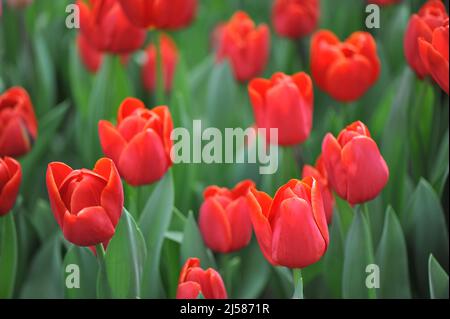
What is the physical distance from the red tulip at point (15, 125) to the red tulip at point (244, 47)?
1.14ft

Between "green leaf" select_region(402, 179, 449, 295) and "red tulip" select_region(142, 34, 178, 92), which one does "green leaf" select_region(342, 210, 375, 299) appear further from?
"red tulip" select_region(142, 34, 178, 92)

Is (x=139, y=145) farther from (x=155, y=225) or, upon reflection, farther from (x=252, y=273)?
(x=252, y=273)

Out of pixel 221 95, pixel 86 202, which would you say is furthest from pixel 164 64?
pixel 86 202

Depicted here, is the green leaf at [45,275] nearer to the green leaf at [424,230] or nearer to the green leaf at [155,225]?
the green leaf at [155,225]

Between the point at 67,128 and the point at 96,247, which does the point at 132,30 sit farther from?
the point at 96,247

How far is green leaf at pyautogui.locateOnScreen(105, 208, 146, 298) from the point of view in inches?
30.0

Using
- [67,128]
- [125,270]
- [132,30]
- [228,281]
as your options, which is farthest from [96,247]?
[67,128]

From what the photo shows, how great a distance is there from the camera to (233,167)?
39.3 inches

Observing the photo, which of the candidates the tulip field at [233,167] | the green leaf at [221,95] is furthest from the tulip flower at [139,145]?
the green leaf at [221,95]

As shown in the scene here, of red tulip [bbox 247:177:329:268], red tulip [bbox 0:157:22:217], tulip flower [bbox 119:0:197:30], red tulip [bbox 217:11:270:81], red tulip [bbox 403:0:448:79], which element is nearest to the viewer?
red tulip [bbox 247:177:329:268]

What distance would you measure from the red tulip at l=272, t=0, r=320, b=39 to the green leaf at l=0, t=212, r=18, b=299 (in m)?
0.52

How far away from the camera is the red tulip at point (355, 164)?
0.73 metres

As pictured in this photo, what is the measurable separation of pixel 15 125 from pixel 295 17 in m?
Answer: 0.45

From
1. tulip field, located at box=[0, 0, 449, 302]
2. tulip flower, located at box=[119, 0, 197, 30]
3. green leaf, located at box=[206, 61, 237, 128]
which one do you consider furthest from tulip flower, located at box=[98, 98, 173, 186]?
Result: green leaf, located at box=[206, 61, 237, 128]
